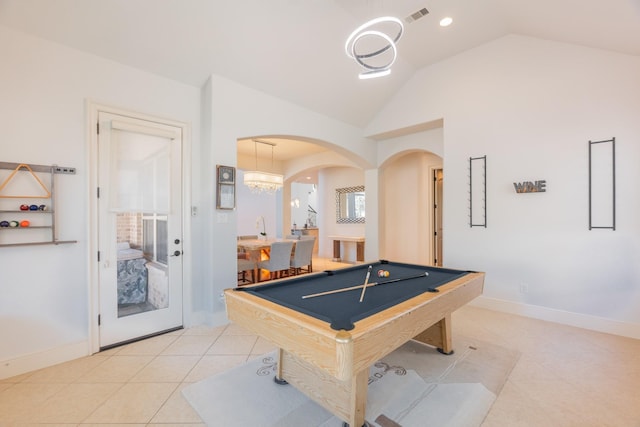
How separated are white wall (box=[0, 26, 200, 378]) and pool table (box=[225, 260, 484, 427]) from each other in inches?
74.1

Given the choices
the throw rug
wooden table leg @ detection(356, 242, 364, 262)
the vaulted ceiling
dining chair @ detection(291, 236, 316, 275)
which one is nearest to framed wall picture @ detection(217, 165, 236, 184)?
the vaulted ceiling

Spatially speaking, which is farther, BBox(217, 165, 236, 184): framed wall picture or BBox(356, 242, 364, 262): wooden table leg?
BBox(356, 242, 364, 262): wooden table leg

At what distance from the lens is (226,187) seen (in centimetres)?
347

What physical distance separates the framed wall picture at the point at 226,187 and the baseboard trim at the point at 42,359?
6.24 feet

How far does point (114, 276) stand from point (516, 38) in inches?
228

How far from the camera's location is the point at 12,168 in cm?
236

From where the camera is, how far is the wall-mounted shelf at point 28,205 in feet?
7.70

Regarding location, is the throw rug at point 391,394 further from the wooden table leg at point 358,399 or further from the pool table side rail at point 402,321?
the pool table side rail at point 402,321

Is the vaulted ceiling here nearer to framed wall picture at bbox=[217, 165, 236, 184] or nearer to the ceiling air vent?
the ceiling air vent

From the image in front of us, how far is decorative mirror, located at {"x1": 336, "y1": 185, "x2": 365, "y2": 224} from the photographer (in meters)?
8.12

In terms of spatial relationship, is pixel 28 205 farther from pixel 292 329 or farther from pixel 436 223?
pixel 436 223

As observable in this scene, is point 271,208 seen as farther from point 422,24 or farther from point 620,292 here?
point 620,292

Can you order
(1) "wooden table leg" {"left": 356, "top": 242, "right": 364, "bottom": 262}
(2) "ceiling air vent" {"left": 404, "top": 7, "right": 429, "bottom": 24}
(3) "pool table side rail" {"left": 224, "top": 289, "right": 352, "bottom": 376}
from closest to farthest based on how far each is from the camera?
(3) "pool table side rail" {"left": 224, "top": 289, "right": 352, "bottom": 376}
(2) "ceiling air vent" {"left": 404, "top": 7, "right": 429, "bottom": 24}
(1) "wooden table leg" {"left": 356, "top": 242, "right": 364, "bottom": 262}

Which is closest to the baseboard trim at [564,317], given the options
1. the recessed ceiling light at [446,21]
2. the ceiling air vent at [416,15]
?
the recessed ceiling light at [446,21]
